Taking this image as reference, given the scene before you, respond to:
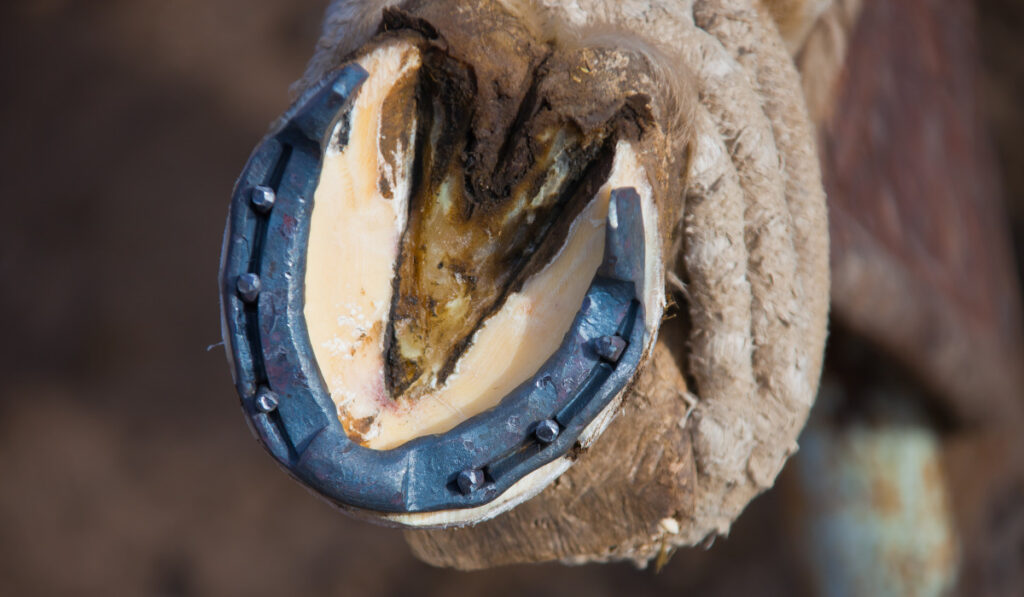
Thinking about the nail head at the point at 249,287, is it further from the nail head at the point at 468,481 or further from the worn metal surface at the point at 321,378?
the nail head at the point at 468,481

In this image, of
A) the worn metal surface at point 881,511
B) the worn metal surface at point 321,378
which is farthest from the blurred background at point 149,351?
the worn metal surface at point 321,378

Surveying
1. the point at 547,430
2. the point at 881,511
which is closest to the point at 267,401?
the point at 547,430

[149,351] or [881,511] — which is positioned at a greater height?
[149,351]

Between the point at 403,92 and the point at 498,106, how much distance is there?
0.16 ft

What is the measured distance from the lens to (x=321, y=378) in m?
0.42

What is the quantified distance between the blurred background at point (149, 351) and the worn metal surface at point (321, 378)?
130 cm

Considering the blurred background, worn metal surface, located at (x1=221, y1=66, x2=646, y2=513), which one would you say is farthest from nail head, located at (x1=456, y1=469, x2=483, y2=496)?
the blurred background

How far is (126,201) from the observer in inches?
69.0

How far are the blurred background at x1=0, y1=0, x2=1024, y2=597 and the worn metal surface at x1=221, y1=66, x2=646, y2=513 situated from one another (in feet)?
4.26

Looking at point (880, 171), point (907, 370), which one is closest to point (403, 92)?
point (880, 171)

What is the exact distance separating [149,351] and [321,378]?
1.42m

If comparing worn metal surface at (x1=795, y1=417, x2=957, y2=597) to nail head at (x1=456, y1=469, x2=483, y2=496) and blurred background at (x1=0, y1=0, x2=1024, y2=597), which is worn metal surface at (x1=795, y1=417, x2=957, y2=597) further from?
nail head at (x1=456, y1=469, x2=483, y2=496)

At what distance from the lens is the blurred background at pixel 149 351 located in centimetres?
166

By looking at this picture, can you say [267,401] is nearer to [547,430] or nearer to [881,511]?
[547,430]
